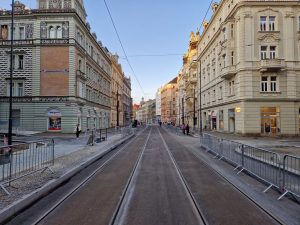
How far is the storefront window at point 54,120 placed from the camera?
105ft

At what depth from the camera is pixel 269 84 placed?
2709cm

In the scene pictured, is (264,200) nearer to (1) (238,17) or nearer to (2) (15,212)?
(2) (15,212)

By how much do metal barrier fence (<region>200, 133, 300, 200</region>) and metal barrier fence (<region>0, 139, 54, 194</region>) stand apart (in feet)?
23.2

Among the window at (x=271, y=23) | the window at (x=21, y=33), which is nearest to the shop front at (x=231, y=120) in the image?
the window at (x=271, y=23)

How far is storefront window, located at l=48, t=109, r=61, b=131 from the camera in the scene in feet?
105

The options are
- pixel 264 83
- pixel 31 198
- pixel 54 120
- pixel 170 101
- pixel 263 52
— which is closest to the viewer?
pixel 31 198

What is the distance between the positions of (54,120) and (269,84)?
1078 inches

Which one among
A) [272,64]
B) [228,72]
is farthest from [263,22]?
[228,72]

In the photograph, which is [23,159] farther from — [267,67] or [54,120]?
[54,120]

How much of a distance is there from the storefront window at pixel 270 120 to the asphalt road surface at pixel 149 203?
21.4 m

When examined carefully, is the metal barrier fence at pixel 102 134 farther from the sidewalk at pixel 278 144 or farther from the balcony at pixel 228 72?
the balcony at pixel 228 72

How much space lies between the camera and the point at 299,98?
26750 mm

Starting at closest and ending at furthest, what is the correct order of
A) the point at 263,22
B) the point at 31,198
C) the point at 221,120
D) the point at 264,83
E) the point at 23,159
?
1. the point at 31,198
2. the point at 23,159
3. the point at 264,83
4. the point at 263,22
5. the point at 221,120

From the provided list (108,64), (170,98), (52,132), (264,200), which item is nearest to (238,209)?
(264,200)
